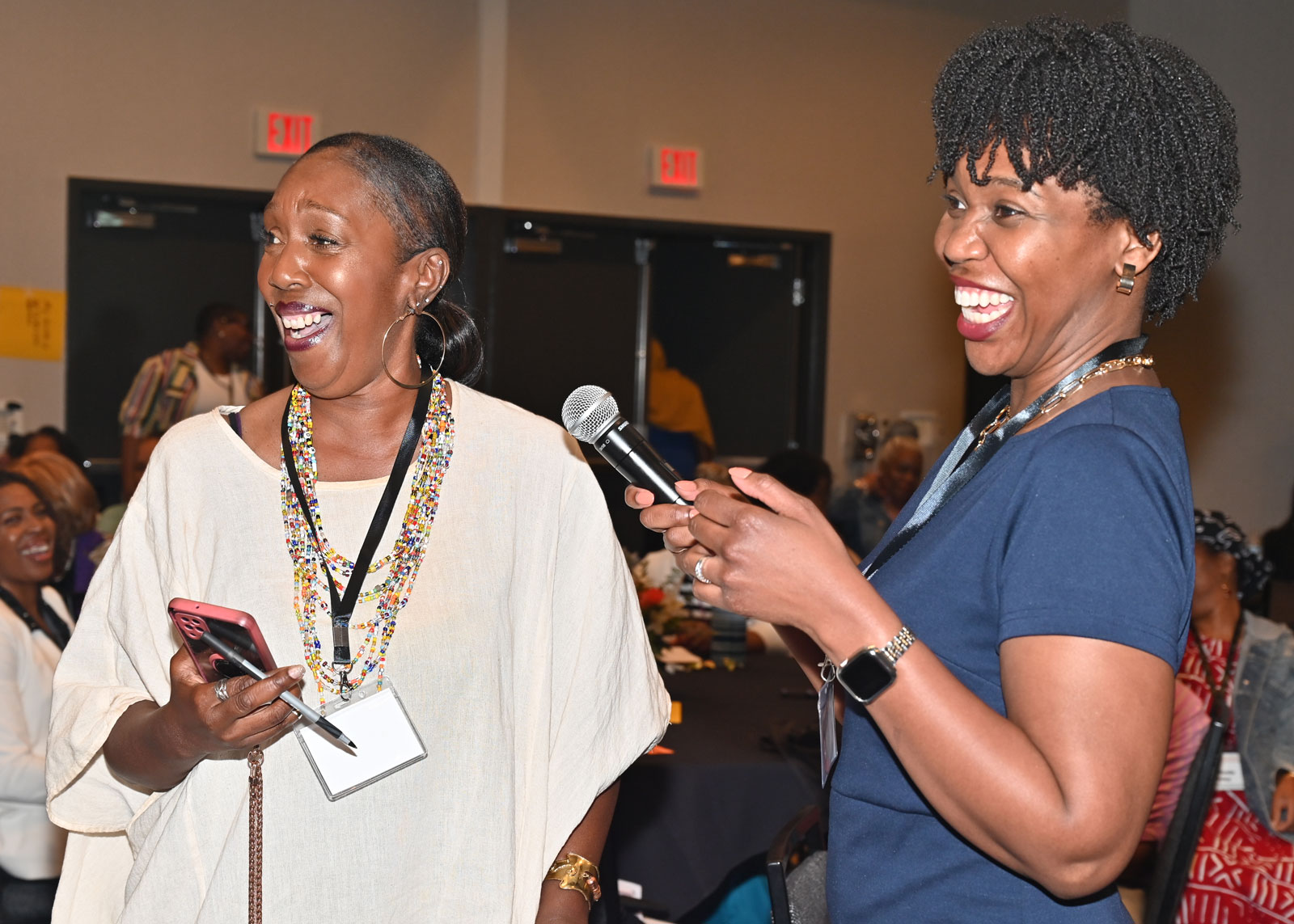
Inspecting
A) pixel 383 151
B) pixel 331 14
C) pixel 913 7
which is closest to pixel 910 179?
pixel 913 7

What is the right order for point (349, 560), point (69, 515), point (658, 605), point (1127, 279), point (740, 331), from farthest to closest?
point (740, 331) < point (658, 605) < point (69, 515) < point (349, 560) < point (1127, 279)

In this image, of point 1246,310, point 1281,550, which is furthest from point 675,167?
point 1281,550

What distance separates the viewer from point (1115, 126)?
113cm

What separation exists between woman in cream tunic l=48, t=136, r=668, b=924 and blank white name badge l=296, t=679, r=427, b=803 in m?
0.03

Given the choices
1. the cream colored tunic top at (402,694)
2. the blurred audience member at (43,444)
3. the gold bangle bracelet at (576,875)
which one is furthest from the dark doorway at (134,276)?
the gold bangle bracelet at (576,875)

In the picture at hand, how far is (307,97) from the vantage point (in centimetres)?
694

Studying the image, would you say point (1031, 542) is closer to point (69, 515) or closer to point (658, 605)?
point (658, 605)

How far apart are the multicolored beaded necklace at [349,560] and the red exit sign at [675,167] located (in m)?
5.85

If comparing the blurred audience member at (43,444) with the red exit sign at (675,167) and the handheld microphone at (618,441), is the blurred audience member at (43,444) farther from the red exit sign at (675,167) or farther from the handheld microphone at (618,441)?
the handheld microphone at (618,441)

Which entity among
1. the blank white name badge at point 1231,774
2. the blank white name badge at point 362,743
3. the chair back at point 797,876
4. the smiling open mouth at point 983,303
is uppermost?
the smiling open mouth at point 983,303

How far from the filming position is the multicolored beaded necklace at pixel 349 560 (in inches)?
63.7

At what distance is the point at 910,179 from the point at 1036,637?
733 centimetres

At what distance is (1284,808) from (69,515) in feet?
12.0

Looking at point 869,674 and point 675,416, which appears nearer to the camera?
point 869,674
